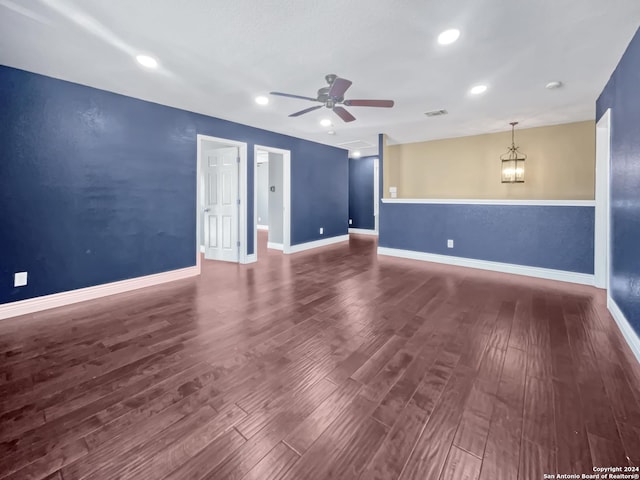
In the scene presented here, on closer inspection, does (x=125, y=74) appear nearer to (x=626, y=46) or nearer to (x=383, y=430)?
(x=383, y=430)

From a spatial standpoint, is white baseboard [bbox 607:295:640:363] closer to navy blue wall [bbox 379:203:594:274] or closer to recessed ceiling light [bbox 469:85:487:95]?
navy blue wall [bbox 379:203:594:274]

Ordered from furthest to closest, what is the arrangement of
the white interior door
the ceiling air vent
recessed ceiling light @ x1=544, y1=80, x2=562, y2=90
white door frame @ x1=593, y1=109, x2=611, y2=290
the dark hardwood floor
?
the white interior door → the ceiling air vent → white door frame @ x1=593, y1=109, x2=611, y2=290 → recessed ceiling light @ x1=544, y1=80, x2=562, y2=90 → the dark hardwood floor

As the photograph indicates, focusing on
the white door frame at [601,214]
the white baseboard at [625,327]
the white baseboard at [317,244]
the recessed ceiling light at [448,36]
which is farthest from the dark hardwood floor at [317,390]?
the white baseboard at [317,244]

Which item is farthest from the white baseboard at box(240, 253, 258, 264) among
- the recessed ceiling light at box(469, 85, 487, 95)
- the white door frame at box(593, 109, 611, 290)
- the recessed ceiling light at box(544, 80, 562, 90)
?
the white door frame at box(593, 109, 611, 290)

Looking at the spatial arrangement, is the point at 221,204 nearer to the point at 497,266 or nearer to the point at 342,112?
the point at 342,112

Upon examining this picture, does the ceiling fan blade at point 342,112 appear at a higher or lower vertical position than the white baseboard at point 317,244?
higher

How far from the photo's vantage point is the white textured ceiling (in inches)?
83.7

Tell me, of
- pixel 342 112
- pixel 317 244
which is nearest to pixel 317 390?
pixel 342 112

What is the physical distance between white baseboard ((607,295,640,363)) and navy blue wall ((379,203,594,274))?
132cm

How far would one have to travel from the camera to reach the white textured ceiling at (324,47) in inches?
83.7

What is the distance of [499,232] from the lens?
4980 mm

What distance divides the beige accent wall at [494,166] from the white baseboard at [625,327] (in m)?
2.87

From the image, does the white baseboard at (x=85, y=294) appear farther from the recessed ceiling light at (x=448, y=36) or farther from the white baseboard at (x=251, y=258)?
the recessed ceiling light at (x=448, y=36)

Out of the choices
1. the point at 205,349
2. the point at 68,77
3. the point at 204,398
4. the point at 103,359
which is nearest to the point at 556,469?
the point at 204,398
